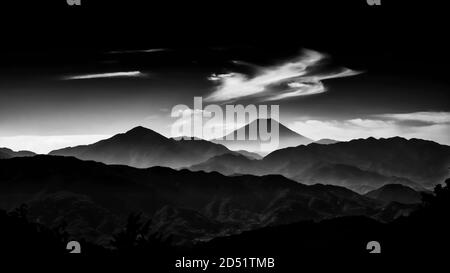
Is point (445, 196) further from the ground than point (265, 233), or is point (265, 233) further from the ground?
point (445, 196)

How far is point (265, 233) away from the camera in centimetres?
13412
